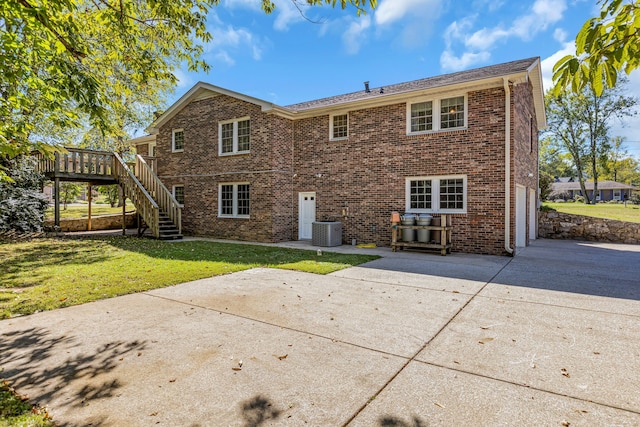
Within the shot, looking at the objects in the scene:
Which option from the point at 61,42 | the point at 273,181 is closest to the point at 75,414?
the point at 61,42

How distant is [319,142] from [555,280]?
30.7 ft

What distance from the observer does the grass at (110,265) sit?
18.5 feet

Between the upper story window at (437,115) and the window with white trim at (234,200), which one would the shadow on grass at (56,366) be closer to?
the upper story window at (437,115)

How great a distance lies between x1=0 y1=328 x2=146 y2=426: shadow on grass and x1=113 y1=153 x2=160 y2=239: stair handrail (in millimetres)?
10182

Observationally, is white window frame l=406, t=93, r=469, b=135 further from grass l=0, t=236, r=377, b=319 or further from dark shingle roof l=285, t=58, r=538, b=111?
grass l=0, t=236, r=377, b=319

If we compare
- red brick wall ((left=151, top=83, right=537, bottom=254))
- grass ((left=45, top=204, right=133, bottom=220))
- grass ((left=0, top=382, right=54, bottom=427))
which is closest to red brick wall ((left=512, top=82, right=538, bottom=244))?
red brick wall ((left=151, top=83, right=537, bottom=254))

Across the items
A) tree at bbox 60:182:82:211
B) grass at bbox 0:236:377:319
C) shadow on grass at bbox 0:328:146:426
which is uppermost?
tree at bbox 60:182:82:211

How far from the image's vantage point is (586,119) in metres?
34.2

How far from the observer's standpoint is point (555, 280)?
6855mm

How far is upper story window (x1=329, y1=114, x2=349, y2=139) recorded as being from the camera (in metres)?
13.1

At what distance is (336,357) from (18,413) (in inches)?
102

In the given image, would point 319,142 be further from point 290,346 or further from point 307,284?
point 290,346

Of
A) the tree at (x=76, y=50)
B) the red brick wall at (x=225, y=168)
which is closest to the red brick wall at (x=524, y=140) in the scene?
the tree at (x=76, y=50)

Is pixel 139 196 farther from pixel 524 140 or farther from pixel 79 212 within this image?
pixel 524 140
